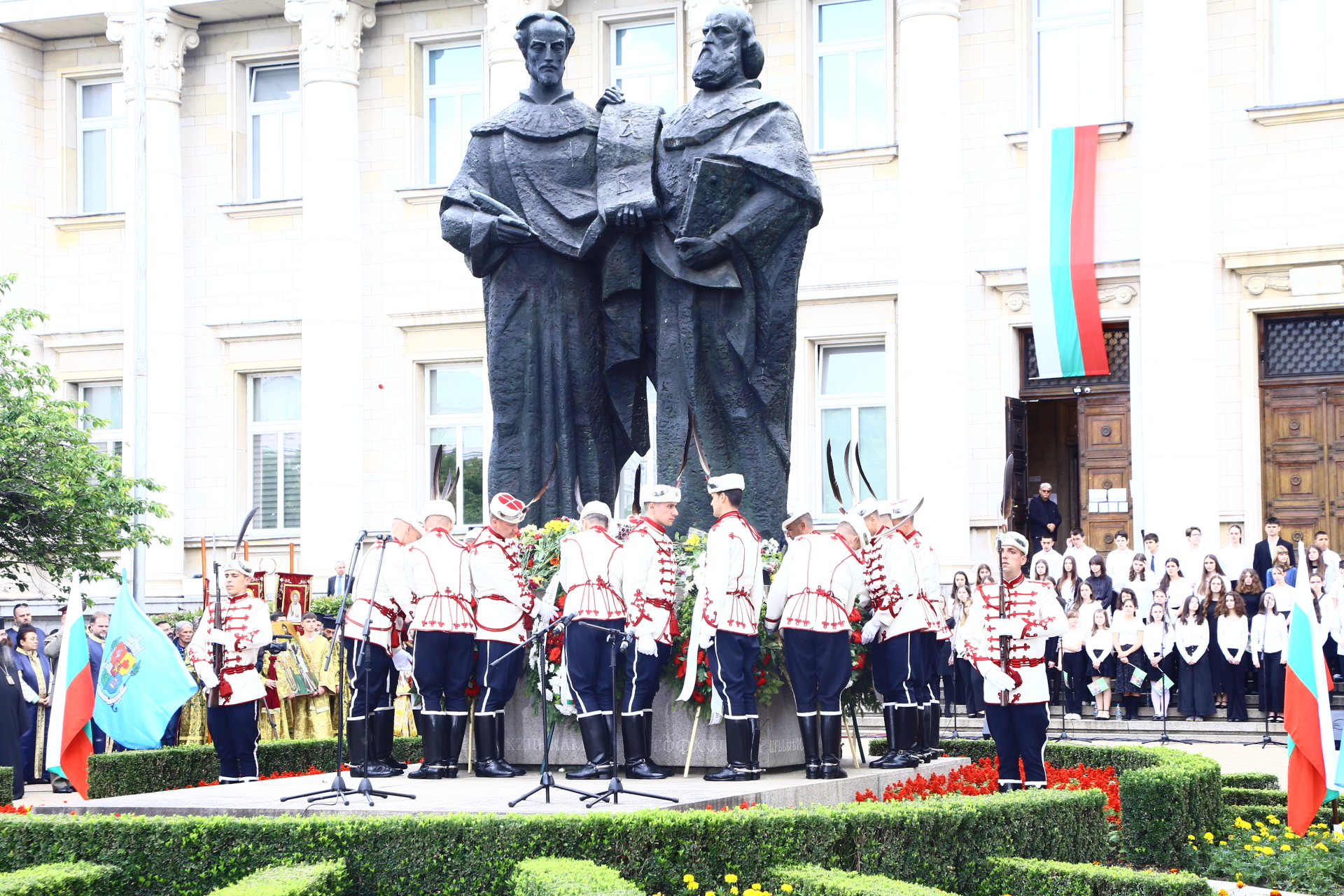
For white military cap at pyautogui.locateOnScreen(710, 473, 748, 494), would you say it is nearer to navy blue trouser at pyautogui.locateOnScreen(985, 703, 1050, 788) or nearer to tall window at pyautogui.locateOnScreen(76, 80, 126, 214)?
navy blue trouser at pyautogui.locateOnScreen(985, 703, 1050, 788)

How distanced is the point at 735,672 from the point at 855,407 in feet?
55.9

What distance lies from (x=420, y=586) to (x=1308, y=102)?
57.1 feet

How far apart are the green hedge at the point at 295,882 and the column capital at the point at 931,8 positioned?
1992 cm

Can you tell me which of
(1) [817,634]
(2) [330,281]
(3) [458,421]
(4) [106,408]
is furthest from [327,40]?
(1) [817,634]

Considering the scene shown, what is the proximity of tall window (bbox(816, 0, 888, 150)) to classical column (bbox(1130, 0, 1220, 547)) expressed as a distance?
4.31 meters

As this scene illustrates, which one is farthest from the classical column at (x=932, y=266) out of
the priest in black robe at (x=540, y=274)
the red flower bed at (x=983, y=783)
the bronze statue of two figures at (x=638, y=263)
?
the priest in black robe at (x=540, y=274)

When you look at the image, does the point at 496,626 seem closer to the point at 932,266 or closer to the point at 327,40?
the point at 932,266

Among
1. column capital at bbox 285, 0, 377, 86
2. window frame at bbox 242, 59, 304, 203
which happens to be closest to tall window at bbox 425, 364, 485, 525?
window frame at bbox 242, 59, 304, 203

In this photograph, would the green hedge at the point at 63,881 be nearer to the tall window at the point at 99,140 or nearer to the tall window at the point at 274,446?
the tall window at the point at 274,446

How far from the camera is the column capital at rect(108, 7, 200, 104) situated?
3019cm

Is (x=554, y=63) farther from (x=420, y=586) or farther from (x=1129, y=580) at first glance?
(x=1129, y=580)

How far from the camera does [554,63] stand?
11656 millimetres

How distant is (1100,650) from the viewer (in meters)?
19.5

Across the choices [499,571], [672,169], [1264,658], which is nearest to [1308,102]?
[1264,658]
